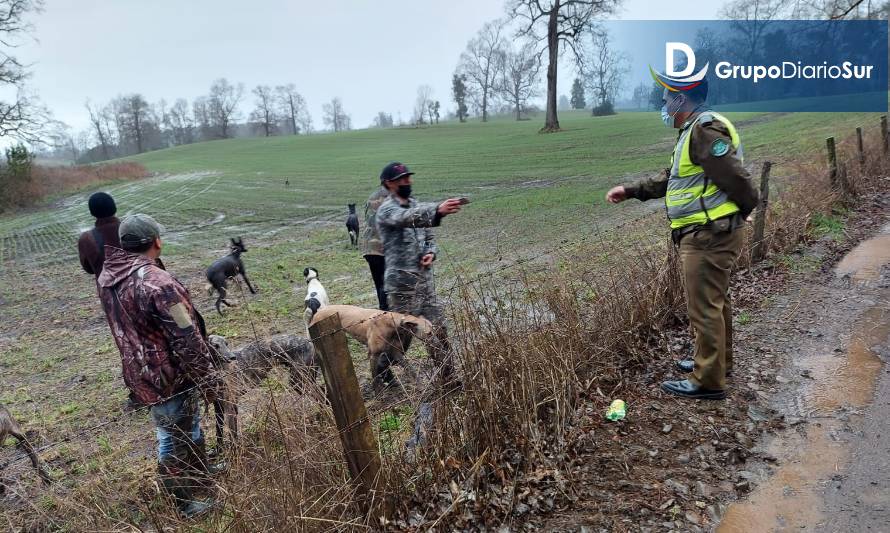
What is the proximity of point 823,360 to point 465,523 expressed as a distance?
3.23 m

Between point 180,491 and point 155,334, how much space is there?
92cm

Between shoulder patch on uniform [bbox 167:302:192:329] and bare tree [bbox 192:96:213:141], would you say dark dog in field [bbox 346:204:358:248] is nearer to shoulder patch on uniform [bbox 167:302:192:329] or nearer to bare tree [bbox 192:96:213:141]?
shoulder patch on uniform [bbox 167:302:192:329]

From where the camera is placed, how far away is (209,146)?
7556cm

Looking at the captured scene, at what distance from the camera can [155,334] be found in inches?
128

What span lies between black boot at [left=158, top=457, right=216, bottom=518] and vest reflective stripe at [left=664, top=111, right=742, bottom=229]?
318 cm

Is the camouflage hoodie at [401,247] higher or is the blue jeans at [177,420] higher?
the camouflage hoodie at [401,247]

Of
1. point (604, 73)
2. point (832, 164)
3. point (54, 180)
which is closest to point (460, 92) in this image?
point (604, 73)

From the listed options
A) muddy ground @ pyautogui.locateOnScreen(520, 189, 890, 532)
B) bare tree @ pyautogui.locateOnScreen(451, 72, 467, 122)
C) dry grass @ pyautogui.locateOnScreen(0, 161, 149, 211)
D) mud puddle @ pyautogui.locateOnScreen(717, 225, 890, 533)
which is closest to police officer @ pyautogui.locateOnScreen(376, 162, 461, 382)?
muddy ground @ pyautogui.locateOnScreen(520, 189, 890, 532)

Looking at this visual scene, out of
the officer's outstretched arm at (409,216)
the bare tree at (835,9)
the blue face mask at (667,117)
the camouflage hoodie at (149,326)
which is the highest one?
the bare tree at (835,9)

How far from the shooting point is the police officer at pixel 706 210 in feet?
10.6

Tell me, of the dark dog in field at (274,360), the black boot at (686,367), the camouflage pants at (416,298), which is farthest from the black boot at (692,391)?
the dark dog in field at (274,360)

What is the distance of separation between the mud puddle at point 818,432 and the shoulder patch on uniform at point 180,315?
10.3 feet

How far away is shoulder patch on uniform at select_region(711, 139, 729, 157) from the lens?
3178mm

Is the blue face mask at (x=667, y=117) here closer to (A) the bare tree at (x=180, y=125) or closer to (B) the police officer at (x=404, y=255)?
(B) the police officer at (x=404, y=255)
